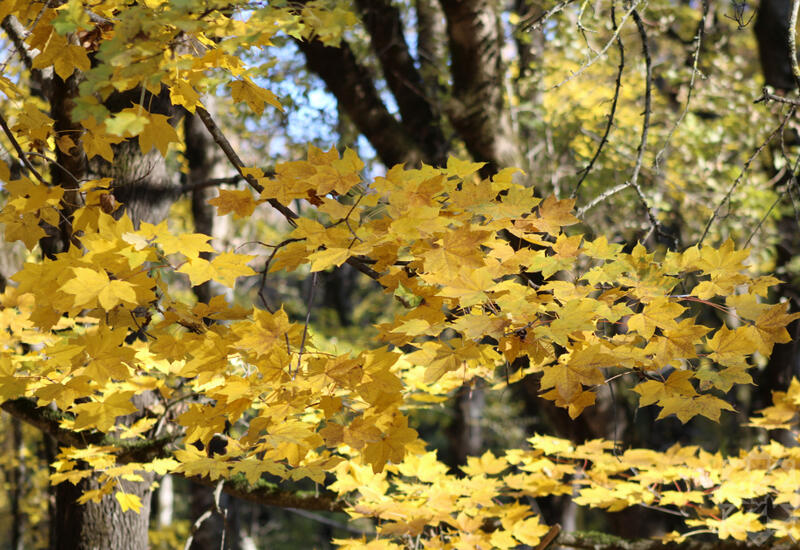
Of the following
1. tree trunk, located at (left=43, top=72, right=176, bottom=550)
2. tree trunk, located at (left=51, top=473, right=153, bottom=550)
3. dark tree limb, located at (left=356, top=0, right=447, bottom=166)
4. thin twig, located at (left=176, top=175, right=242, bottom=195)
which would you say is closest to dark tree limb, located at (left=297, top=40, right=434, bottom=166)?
dark tree limb, located at (left=356, top=0, right=447, bottom=166)

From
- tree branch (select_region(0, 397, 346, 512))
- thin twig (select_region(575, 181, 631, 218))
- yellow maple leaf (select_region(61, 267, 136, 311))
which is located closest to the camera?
yellow maple leaf (select_region(61, 267, 136, 311))

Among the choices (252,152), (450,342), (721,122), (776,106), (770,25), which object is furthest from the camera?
(252,152)

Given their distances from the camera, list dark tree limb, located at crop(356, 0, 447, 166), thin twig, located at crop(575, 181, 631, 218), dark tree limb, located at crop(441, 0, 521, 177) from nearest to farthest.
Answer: thin twig, located at crop(575, 181, 631, 218) → dark tree limb, located at crop(441, 0, 521, 177) → dark tree limb, located at crop(356, 0, 447, 166)

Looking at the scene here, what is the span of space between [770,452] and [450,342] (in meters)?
2.18

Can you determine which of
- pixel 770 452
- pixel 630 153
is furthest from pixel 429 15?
pixel 770 452

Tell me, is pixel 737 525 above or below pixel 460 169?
below

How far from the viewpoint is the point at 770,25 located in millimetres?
4973

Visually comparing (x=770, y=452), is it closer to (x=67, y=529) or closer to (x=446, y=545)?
(x=446, y=545)

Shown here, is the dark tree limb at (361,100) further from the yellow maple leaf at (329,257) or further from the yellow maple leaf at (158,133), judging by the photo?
the yellow maple leaf at (329,257)

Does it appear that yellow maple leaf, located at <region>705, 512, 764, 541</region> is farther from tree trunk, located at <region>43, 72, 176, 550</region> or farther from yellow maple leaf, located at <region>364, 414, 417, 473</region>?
tree trunk, located at <region>43, 72, 176, 550</region>

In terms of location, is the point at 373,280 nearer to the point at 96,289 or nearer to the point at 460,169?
the point at 460,169

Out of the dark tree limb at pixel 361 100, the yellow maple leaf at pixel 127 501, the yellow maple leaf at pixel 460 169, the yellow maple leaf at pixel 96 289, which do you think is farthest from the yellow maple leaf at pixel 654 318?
the dark tree limb at pixel 361 100

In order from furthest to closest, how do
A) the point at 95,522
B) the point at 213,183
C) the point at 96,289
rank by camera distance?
1. the point at 213,183
2. the point at 95,522
3. the point at 96,289

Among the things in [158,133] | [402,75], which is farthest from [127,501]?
[402,75]
